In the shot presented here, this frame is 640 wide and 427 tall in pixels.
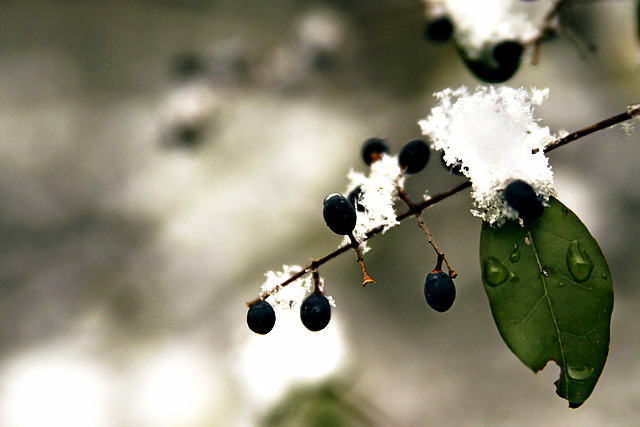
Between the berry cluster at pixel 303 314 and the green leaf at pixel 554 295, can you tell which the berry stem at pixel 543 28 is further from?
the berry cluster at pixel 303 314

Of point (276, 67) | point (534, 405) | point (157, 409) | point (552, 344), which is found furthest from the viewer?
point (157, 409)

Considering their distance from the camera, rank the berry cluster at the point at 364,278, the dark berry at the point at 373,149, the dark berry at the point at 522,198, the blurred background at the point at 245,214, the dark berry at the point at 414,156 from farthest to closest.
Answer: the blurred background at the point at 245,214, the dark berry at the point at 373,149, the dark berry at the point at 414,156, the berry cluster at the point at 364,278, the dark berry at the point at 522,198

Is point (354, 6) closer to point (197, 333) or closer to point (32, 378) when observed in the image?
point (197, 333)

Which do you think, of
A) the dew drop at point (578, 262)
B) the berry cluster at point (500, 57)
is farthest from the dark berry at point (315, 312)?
the berry cluster at point (500, 57)

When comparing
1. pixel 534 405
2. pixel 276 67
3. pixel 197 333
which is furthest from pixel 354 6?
pixel 534 405

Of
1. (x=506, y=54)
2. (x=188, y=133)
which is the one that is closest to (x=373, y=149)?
(x=506, y=54)

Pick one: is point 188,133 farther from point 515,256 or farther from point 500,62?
point 515,256
